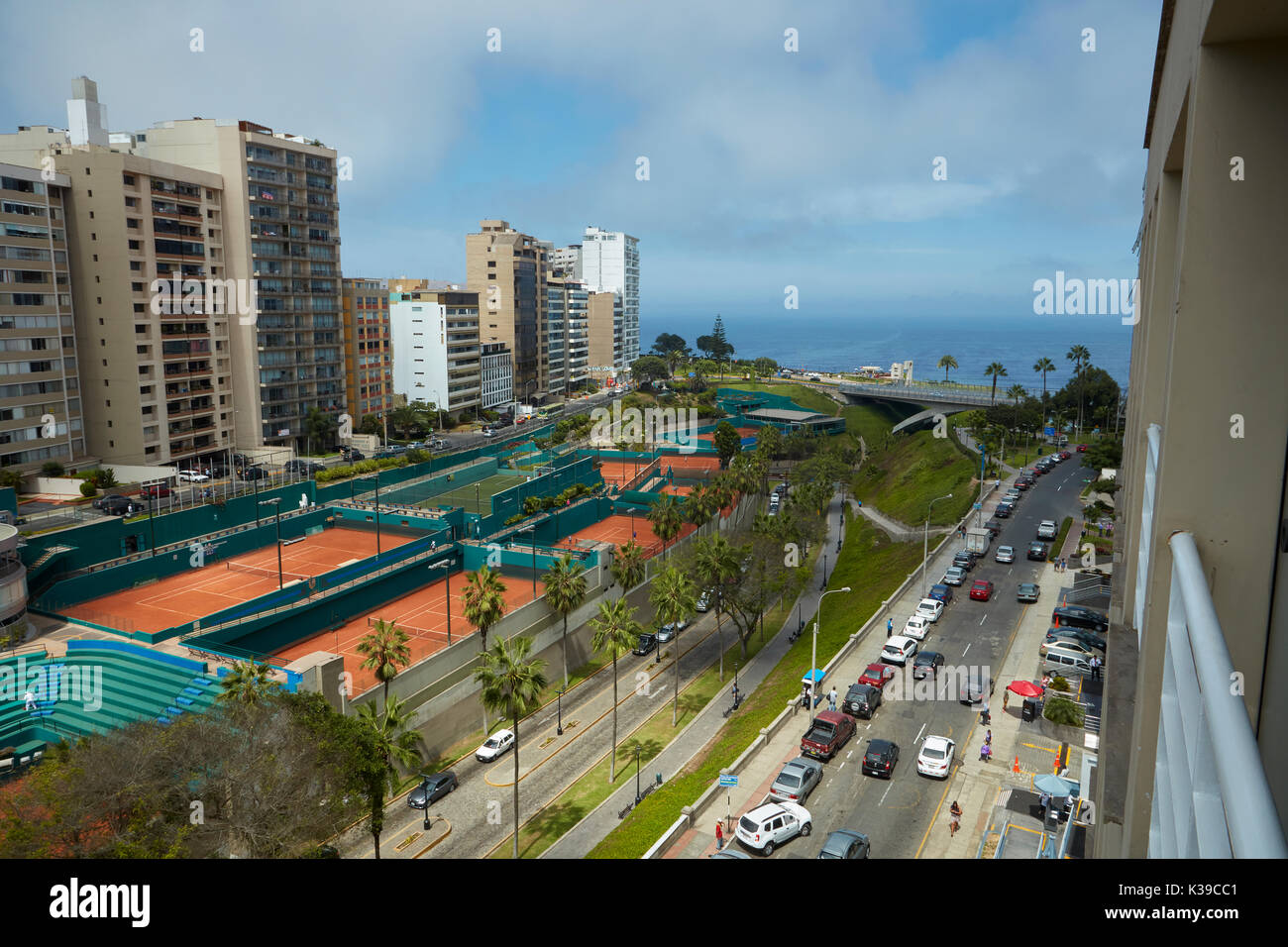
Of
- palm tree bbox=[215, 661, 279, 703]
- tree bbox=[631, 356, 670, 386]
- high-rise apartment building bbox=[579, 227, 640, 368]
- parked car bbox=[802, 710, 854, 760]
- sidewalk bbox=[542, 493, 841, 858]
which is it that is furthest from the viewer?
high-rise apartment building bbox=[579, 227, 640, 368]

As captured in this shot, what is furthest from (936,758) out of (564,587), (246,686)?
(246,686)

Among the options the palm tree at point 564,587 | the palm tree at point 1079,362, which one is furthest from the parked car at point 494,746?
the palm tree at point 1079,362

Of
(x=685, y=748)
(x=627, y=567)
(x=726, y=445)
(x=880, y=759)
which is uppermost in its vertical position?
(x=726, y=445)

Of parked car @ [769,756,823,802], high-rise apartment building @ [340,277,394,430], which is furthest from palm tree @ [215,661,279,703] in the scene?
high-rise apartment building @ [340,277,394,430]

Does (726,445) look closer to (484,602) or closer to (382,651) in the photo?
(484,602)

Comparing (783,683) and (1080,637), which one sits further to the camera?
(783,683)

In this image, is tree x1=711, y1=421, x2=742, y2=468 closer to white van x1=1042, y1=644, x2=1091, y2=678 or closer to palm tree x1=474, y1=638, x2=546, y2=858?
white van x1=1042, y1=644, x2=1091, y2=678
